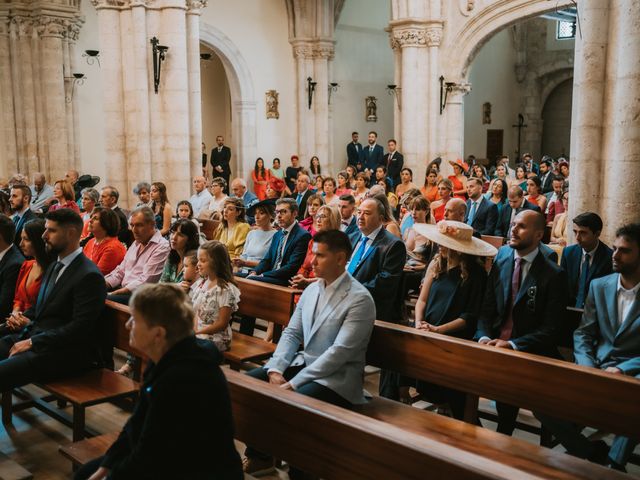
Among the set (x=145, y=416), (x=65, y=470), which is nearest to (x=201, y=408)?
(x=145, y=416)

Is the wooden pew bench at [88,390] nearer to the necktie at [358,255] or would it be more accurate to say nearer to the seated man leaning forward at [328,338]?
the seated man leaning forward at [328,338]

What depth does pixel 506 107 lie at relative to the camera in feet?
81.7

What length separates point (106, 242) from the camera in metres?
6.24

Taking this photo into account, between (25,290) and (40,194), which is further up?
(40,194)

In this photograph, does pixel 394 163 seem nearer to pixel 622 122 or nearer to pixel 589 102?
pixel 589 102

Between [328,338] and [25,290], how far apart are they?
2.51m

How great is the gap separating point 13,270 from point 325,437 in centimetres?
335

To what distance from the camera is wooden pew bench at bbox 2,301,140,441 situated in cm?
399

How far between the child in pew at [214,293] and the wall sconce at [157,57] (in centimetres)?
679

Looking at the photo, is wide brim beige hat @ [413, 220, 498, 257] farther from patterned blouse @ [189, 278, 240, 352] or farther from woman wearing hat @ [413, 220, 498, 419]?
patterned blouse @ [189, 278, 240, 352]

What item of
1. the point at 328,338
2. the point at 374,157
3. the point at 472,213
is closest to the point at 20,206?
the point at 328,338

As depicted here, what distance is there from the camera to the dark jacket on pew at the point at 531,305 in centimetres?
403

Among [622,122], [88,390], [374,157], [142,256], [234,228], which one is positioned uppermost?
[622,122]

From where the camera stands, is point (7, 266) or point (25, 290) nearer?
point (25, 290)
